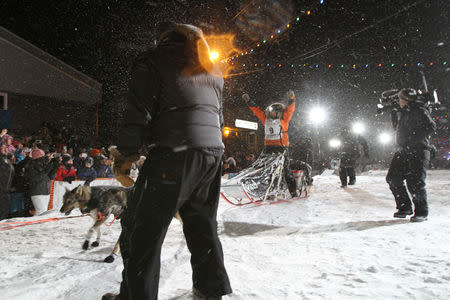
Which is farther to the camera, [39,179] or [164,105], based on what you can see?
[39,179]

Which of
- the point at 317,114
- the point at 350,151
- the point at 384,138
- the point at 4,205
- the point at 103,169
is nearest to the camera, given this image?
the point at 4,205

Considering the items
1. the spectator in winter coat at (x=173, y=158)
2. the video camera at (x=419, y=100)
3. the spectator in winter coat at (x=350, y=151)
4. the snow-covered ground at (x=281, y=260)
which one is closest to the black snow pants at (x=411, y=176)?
the snow-covered ground at (x=281, y=260)

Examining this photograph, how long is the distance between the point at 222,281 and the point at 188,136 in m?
0.82

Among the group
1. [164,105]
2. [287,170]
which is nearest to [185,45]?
[164,105]

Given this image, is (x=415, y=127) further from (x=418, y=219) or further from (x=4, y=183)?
(x=4, y=183)

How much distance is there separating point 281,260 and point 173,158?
163 centimetres

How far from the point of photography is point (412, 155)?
3.63m

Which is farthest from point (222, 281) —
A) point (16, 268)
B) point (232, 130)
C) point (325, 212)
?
point (232, 130)

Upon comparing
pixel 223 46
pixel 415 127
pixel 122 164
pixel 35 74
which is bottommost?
pixel 122 164

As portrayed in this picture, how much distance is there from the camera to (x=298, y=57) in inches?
444

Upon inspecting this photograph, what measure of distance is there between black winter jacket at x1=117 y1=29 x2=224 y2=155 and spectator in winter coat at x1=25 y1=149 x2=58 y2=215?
17.6 feet

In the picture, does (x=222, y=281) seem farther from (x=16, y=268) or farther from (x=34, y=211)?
(x=34, y=211)

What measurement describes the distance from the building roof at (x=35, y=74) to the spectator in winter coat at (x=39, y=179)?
7.50 metres

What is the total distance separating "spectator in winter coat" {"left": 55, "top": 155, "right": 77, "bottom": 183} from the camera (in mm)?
6301
